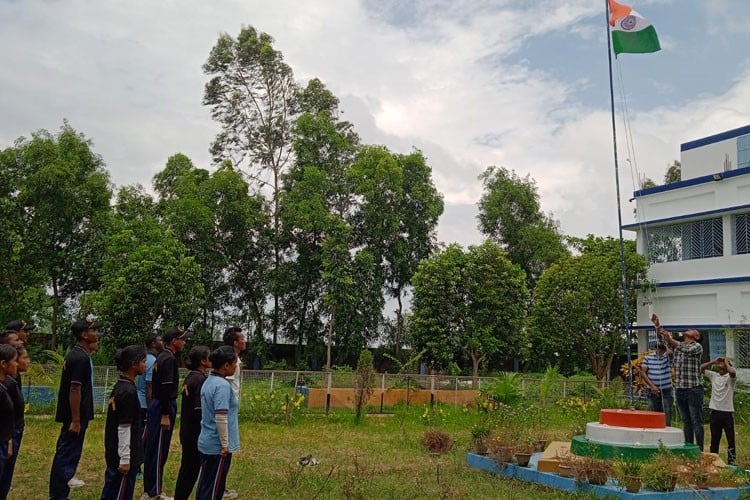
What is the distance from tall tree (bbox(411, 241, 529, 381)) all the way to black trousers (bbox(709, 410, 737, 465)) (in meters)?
18.2

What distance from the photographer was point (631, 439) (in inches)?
342

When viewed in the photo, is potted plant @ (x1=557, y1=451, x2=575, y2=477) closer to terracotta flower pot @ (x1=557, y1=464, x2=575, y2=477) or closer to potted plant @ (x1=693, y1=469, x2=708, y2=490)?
terracotta flower pot @ (x1=557, y1=464, x2=575, y2=477)

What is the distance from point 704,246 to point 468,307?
933 cm

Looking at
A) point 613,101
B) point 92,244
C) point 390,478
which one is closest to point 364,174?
point 92,244

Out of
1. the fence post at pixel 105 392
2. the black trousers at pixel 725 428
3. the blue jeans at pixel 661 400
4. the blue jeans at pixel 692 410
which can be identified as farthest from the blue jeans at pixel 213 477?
the fence post at pixel 105 392

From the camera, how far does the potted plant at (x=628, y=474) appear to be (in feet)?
23.4

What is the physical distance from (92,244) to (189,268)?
494 cm

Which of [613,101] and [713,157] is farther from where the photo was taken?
[713,157]

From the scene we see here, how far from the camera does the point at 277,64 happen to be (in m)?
34.1

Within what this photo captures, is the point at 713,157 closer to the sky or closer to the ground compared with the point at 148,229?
closer to the sky

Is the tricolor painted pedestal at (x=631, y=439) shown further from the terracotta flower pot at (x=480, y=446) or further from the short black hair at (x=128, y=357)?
the short black hair at (x=128, y=357)

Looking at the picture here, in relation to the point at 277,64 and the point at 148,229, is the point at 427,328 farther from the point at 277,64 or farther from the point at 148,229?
the point at 277,64

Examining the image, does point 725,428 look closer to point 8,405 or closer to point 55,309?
point 8,405

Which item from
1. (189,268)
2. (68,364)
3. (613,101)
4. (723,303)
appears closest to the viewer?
(68,364)
